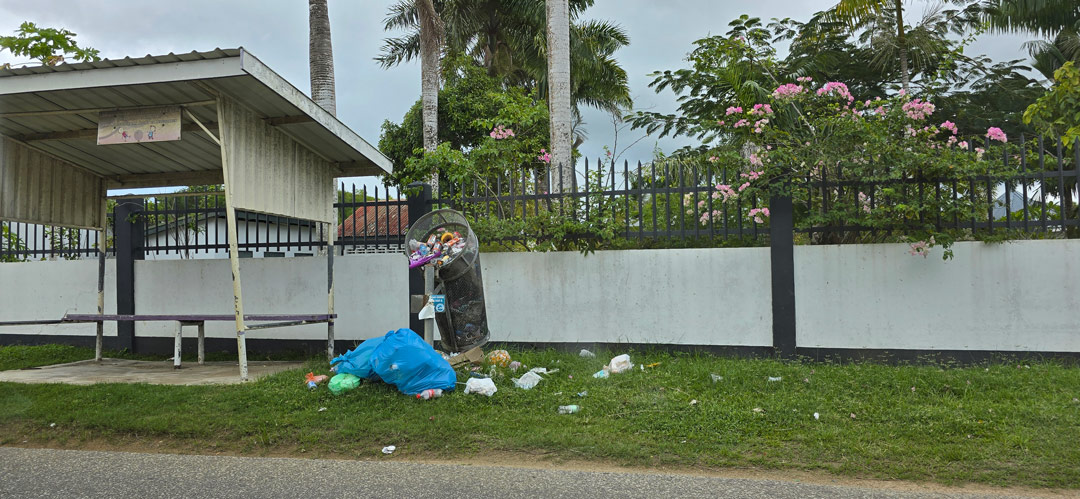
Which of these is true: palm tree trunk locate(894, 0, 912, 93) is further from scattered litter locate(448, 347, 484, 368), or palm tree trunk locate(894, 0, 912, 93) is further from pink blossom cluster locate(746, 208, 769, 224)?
scattered litter locate(448, 347, 484, 368)

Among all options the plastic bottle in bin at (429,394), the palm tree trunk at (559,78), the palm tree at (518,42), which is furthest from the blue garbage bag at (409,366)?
the palm tree at (518,42)

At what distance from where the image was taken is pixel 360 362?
5.87 meters

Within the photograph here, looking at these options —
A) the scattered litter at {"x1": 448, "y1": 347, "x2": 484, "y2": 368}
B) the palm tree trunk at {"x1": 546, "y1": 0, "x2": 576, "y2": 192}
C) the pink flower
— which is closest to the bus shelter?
the scattered litter at {"x1": 448, "y1": 347, "x2": 484, "y2": 368}

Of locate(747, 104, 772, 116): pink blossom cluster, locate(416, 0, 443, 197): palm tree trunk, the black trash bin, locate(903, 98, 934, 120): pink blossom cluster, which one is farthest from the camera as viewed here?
locate(416, 0, 443, 197): palm tree trunk

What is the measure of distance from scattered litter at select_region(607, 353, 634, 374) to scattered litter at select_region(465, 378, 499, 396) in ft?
4.25

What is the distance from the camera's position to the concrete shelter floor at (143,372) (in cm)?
670

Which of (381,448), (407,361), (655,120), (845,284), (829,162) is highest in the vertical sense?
(655,120)

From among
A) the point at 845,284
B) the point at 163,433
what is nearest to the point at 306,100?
the point at 163,433

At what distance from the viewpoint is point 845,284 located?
6883 millimetres

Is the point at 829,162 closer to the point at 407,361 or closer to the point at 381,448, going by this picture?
the point at 407,361

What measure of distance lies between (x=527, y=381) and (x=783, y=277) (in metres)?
2.98

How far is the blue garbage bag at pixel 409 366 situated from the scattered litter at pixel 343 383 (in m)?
0.25

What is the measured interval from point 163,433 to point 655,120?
58.2 ft

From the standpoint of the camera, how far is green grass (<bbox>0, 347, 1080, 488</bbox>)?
14.1 ft
